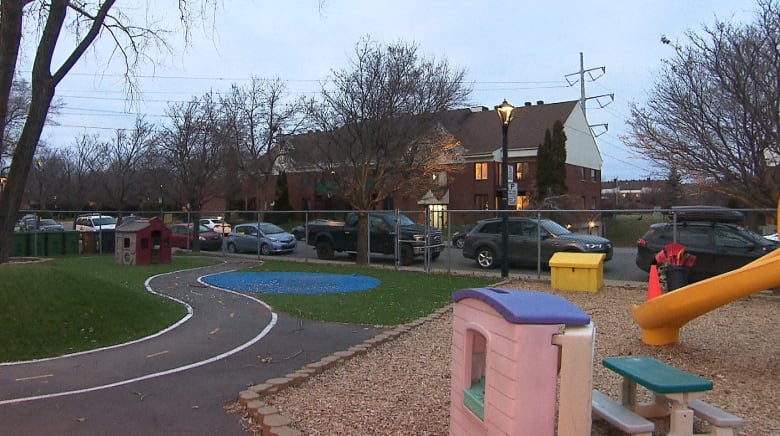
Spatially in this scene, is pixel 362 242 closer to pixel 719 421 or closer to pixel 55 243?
pixel 55 243

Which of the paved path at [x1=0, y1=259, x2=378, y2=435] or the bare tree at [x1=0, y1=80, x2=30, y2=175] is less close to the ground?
the bare tree at [x1=0, y1=80, x2=30, y2=175]

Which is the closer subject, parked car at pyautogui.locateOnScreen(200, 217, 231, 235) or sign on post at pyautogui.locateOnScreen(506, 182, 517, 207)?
sign on post at pyautogui.locateOnScreen(506, 182, 517, 207)

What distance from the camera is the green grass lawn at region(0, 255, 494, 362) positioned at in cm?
750

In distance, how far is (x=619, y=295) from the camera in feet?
40.7

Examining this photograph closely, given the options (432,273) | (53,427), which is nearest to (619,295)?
(432,273)

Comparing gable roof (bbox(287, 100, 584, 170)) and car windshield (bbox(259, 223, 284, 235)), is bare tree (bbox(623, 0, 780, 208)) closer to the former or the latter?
car windshield (bbox(259, 223, 284, 235))

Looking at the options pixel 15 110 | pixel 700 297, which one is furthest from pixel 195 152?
pixel 700 297

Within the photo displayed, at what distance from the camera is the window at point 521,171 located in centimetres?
3956

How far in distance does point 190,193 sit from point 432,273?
48.5ft

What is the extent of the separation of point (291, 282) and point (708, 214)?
32.4 ft

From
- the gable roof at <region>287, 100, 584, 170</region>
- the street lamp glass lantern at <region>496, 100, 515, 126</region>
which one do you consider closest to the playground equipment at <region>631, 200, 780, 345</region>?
the street lamp glass lantern at <region>496, 100, 515, 126</region>

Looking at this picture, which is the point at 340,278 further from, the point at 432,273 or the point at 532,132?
the point at 532,132

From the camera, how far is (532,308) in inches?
130

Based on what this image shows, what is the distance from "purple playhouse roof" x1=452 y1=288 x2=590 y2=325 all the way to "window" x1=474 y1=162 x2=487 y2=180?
37.8m
